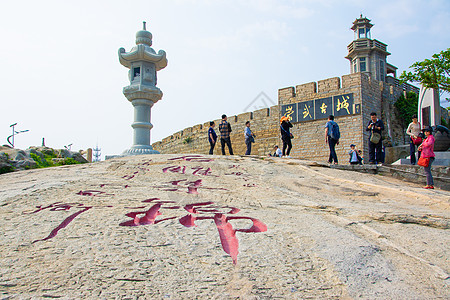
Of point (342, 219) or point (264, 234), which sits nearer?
point (264, 234)

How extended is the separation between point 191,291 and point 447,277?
48.9 inches

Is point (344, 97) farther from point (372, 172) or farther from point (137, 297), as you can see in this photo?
point (137, 297)

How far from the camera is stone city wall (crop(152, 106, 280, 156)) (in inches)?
642

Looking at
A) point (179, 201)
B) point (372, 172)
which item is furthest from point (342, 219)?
point (372, 172)

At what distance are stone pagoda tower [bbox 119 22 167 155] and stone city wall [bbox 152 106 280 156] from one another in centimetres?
778

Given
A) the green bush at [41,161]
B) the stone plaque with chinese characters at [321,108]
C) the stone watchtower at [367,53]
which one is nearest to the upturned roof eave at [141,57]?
the green bush at [41,161]

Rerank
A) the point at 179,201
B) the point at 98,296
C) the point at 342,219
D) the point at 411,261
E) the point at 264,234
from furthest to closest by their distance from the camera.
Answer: the point at 179,201 → the point at 342,219 → the point at 264,234 → the point at 411,261 → the point at 98,296

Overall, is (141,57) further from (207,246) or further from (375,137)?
(207,246)

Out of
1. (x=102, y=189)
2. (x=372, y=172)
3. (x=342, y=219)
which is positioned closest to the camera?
(x=342, y=219)

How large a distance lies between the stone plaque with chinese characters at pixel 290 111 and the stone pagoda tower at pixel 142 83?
757cm

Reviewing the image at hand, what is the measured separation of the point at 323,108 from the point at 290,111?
1604mm

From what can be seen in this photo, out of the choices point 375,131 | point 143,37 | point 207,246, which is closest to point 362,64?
point 143,37

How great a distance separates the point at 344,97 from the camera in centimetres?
1417

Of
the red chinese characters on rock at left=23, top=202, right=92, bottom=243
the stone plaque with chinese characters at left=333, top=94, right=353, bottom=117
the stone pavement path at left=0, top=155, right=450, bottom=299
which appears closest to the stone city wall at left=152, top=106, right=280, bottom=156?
the stone plaque with chinese characters at left=333, top=94, right=353, bottom=117
